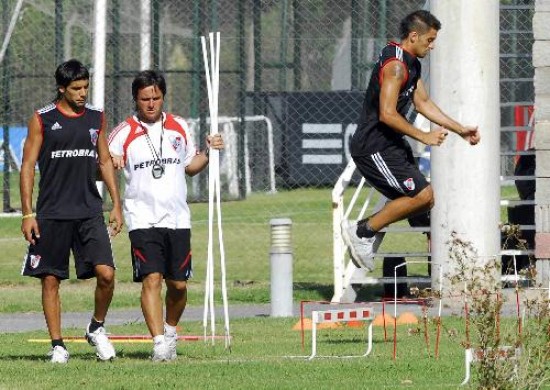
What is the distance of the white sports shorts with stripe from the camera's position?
12.3 metres

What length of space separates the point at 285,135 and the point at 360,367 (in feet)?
57.8

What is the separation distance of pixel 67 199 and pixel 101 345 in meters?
0.98

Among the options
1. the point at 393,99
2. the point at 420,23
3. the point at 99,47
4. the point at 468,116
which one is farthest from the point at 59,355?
the point at 99,47

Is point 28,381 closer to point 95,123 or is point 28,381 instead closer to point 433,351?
point 95,123

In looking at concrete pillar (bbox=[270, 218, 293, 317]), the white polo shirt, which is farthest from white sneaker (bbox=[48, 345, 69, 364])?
concrete pillar (bbox=[270, 218, 293, 317])

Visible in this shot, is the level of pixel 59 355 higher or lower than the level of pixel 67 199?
lower

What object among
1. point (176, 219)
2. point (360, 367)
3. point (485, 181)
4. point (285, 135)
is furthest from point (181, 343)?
point (285, 135)

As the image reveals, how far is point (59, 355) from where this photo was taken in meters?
11.3

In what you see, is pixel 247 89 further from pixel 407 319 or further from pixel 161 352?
pixel 161 352

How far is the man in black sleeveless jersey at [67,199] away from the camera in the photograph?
11.3 meters

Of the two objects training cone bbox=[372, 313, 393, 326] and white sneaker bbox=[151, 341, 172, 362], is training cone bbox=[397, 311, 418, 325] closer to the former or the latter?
training cone bbox=[372, 313, 393, 326]

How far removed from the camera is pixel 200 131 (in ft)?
78.1

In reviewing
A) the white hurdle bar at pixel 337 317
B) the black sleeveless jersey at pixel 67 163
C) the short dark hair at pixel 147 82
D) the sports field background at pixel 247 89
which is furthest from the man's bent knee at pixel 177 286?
the sports field background at pixel 247 89

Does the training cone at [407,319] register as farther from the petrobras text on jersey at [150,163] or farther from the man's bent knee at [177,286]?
A: the petrobras text on jersey at [150,163]
